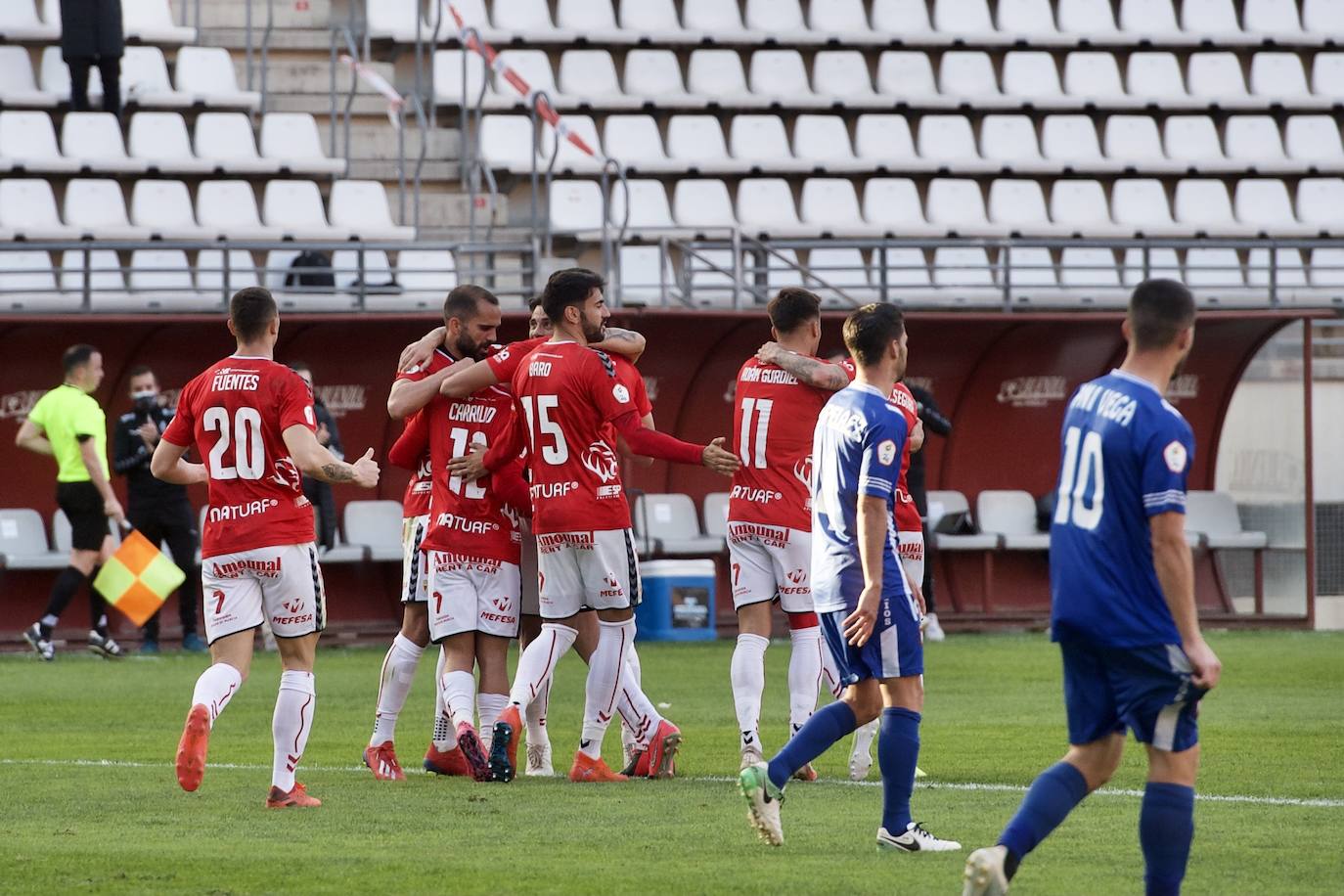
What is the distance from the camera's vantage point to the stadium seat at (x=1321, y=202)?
24922 millimetres

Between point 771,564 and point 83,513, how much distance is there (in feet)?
26.9

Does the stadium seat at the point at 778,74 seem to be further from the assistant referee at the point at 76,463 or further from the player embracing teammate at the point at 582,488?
the player embracing teammate at the point at 582,488

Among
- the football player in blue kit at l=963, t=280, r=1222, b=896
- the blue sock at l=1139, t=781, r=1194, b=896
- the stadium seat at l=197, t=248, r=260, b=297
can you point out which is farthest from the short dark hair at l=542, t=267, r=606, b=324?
the stadium seat at l=197, t=248, r=260, b=297

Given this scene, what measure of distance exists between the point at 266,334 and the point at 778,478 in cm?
252

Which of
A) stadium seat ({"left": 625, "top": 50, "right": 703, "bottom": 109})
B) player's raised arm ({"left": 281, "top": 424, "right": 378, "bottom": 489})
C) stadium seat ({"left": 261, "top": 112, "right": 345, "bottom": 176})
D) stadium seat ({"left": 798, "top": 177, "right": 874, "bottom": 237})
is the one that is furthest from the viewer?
stadium seat ({"left": 625, "top": 50, "right": 703, "bottom": 109})

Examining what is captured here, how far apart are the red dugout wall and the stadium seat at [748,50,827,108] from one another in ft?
21.0

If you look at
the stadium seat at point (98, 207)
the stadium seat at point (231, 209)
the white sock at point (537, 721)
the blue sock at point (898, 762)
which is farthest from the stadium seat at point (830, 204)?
the blue sock at point (898, 762)

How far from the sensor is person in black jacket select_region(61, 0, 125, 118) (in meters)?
19.5

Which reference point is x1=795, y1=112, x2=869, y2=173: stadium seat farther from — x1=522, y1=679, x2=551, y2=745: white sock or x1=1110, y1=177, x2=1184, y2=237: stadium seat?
x1=522, y1=679, x2=551, y2=745: white sock

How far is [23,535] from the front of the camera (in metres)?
17.3

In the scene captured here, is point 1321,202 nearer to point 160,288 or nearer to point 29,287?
point 160,288

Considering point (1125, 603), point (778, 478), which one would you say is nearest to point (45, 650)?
point (778, 478)

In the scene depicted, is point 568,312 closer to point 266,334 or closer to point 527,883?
point 266,334

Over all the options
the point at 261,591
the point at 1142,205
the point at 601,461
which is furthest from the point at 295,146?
the point at 261,591
